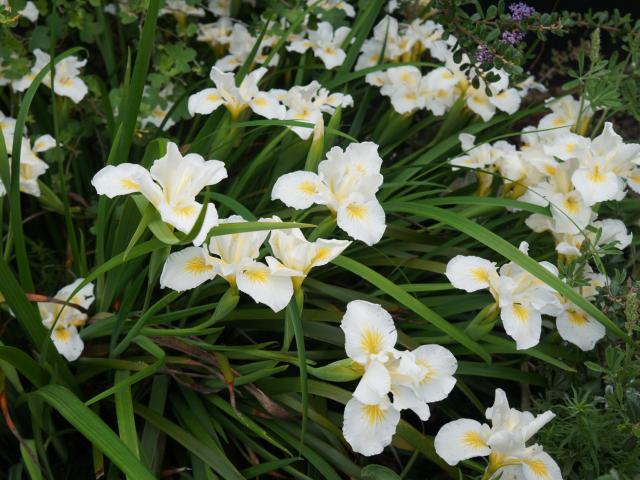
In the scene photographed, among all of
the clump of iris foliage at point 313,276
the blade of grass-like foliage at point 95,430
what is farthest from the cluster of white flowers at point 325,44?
the blade of grass-like foliage at point 95,430

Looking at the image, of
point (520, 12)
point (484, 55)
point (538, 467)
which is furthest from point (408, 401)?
point (520, 12)

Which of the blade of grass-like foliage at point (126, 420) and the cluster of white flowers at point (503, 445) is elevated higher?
the cluster of white flowers at point (503, 445)

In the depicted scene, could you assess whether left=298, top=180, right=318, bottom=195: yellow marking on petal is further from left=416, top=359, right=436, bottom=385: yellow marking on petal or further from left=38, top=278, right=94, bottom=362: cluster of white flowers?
left=38, top=278, right=94, bottom=362: cluster of white flowers

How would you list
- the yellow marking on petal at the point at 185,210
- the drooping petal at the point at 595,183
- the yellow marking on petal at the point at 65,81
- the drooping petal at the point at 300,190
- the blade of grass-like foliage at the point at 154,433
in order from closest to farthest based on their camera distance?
the yellow marking on petal at the point at 185,210 < the drooping petal at the point at 300,190 < the blade of grass-like foliage at the point at 154,433 < the drooping petal at the point at 595,183 < the yellow marking on petal at the point at 65,81

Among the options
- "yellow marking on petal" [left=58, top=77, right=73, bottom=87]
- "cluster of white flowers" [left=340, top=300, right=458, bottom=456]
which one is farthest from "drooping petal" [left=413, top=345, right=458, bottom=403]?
"yellow marking on petal" [left=58, top=77, right=73, bottom=87]

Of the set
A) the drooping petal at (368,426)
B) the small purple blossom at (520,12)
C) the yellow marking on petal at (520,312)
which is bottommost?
the drooping petal at (368,426)

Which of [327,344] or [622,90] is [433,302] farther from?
[622,90]

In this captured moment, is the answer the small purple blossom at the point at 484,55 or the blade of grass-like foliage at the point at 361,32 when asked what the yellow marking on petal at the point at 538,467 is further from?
the blade of grass-like foliage at the point at 361,32

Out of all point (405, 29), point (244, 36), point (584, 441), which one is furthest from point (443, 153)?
point (584, 441)
